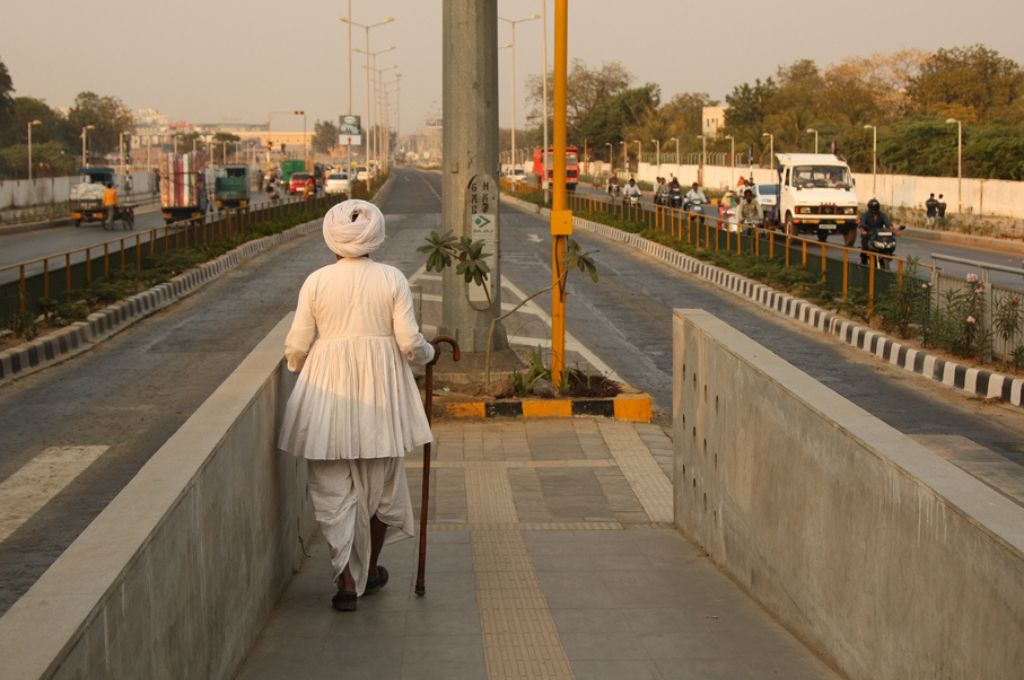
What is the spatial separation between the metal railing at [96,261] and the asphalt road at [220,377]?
1.20 metres

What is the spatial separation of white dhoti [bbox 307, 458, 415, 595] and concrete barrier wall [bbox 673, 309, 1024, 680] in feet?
5.23

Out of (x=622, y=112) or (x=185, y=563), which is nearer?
(x=185, y=563)

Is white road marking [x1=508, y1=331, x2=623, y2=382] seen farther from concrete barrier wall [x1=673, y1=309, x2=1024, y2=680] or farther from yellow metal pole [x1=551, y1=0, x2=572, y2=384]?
concrete barrier wall [x1=673, y1=309, x2=1024, y2=680]

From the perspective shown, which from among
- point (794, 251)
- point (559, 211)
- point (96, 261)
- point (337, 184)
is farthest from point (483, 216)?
Answer: point (337, 184)

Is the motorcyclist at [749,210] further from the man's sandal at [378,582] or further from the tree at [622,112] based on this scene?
the tree at [622,112]

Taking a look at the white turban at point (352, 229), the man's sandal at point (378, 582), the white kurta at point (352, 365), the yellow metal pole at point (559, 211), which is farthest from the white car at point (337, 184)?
the white kurta at point (352, 365)

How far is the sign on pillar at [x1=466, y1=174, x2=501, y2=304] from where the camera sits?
13.8 m

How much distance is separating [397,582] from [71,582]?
3.68 metres

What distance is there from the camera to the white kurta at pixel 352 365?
19.1 ft

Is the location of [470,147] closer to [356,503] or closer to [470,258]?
[470,258]

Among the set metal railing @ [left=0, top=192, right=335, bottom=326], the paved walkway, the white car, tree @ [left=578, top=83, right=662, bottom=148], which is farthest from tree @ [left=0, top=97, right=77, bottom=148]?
the paved walkway

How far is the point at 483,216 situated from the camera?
13898 millimetres

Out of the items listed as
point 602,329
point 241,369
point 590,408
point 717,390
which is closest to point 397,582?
point 241,369

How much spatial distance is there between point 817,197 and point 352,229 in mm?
33367
